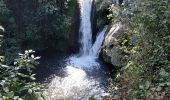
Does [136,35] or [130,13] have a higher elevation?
[130,13]

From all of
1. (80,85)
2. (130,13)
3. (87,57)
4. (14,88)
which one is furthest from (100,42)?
(14,88)

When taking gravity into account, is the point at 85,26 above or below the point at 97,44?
above

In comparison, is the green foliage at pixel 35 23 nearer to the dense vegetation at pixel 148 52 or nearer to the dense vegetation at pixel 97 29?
the dense vegetation at pixel 97 29

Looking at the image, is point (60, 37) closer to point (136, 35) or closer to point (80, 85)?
point (80, 85)

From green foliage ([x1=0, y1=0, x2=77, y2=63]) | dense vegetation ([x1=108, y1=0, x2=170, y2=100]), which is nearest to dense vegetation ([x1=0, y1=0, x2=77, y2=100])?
green foliage ([x1=0, y1=0, x2=77, y2=63])

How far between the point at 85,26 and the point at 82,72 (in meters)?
4.14

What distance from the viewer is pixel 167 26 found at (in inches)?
288

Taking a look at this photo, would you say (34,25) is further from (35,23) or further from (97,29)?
(97,29)

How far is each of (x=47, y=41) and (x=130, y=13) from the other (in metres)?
9.50

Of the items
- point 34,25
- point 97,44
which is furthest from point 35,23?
point 97,44

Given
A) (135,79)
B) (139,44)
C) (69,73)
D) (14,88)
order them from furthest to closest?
(69,73)
(139,44)
(135,79)
(14,88)

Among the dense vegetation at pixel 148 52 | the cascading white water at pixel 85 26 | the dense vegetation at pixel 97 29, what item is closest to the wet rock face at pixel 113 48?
the dense vegetation at pixel 97 29

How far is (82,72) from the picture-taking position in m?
14.7

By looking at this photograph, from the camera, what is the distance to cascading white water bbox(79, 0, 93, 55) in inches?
696
